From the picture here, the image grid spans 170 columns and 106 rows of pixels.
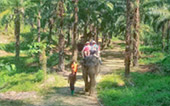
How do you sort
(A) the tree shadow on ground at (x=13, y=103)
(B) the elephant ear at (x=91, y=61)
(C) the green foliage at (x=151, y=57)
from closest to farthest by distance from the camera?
(A) the tree shadow on ground at (x=13, y=103) → (B) the elephant ear at (x=91, y=61) → (C) the green foliage at (x=151, y=57)

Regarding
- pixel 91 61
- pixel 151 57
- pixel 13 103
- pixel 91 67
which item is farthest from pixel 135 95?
pixel 151 57

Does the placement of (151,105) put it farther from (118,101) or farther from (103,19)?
(103,19)

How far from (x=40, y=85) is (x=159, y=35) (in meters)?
32.4

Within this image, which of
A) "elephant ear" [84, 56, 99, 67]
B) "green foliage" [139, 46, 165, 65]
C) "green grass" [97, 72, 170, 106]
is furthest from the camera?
"green foliage" [139, 46, 165, 65]

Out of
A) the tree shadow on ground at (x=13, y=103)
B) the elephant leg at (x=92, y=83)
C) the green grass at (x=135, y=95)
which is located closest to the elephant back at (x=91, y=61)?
the elephant leg at (x=92, y=83)

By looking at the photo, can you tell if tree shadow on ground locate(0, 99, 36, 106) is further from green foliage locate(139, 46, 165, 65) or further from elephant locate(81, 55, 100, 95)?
green foliage locate(139, 46, 165, 65)

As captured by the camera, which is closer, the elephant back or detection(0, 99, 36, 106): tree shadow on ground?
detection(0, 99, 36, 106): tree shadow on ground

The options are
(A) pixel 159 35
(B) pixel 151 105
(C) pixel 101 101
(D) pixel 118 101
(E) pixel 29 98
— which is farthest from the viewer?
(A) pixel 159 35

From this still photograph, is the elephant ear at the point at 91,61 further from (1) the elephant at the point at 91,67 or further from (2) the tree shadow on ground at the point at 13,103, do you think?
(2) the tree shadow on ground at the point at 13,103

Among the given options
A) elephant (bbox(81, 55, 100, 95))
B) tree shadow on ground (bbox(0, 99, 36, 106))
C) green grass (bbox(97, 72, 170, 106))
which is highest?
elephant (bbox(81, 55, 100, 95))

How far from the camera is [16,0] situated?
68.2 ft

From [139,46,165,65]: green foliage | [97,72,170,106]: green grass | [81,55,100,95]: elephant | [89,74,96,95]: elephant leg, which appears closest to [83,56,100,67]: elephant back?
[81,55,100,95]: elephant

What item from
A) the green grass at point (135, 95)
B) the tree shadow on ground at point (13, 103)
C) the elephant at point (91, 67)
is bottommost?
the tree shadow on ground at point (13, 103)

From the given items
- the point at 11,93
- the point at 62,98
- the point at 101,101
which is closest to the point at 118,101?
the point at 101,101
